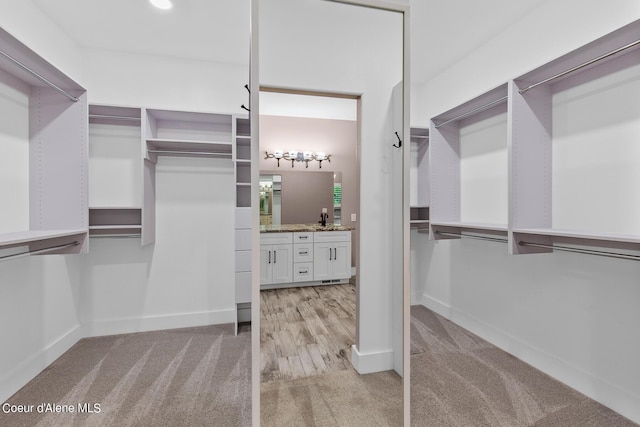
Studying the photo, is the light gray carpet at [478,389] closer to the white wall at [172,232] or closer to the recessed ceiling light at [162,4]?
the white wall at [172,232]

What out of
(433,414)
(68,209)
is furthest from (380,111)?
(68,209)

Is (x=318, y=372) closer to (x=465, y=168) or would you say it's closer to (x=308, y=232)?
(x=308, y=232)

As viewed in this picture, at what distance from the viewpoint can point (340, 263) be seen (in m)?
1.74

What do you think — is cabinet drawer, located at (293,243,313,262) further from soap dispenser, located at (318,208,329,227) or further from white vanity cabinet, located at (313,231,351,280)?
soap dispenser, located at (318,208,329,227)

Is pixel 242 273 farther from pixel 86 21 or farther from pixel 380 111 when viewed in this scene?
pixel 86 21

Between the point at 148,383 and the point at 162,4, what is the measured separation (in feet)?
8.76

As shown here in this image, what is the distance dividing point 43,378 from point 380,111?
283 cm

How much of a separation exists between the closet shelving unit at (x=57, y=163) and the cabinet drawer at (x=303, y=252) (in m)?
1.50

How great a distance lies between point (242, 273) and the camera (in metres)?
2.73

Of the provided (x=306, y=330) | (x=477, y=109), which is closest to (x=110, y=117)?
(x=306, y=330)

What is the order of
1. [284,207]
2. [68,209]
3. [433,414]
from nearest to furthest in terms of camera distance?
1. [284,207]
2. [433,414]
3. [68,209]

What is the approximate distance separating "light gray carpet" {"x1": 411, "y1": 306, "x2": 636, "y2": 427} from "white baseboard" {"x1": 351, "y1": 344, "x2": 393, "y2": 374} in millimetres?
281

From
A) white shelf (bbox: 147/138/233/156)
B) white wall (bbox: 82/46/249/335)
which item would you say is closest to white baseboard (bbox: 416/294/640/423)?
white wall (bbox: 82/46/249/335)

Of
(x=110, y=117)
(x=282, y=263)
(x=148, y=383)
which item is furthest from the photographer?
(x=110, y=117)
